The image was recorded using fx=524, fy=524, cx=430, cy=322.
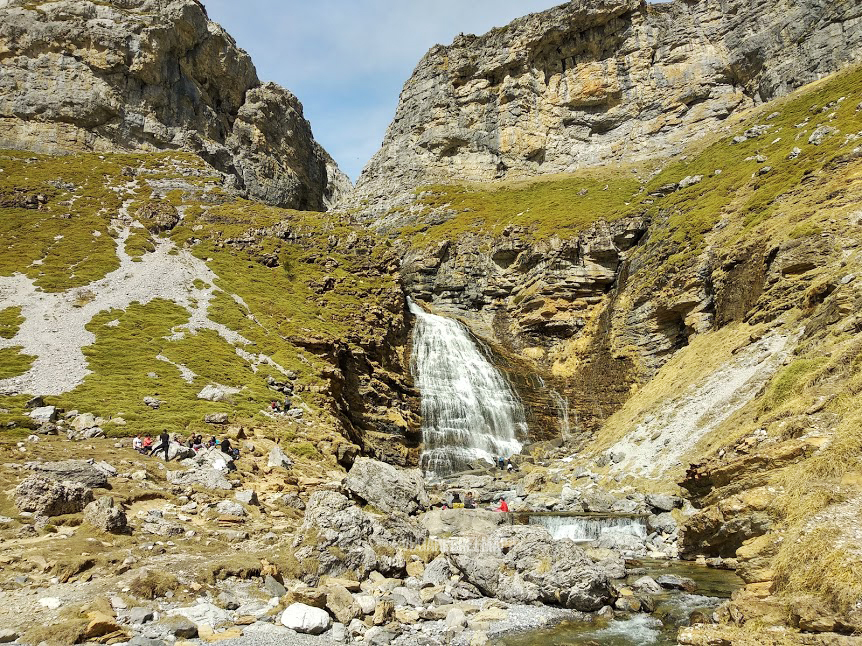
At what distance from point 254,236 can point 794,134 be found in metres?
66.0

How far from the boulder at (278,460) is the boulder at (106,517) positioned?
10.0 metres

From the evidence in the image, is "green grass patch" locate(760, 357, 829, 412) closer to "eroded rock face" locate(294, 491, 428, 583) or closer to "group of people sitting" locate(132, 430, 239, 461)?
"eroded rock face" locate(294, 491, 428, 583)

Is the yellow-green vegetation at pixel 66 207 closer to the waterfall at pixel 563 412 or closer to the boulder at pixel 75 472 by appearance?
the boulder at pixel 75 472

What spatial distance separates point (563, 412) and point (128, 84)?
285 feet

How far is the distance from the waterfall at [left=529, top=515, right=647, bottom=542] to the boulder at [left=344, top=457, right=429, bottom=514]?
6.85m

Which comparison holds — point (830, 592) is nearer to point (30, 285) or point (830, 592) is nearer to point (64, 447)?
point (64, 447)

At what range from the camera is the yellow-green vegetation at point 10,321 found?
119 feet

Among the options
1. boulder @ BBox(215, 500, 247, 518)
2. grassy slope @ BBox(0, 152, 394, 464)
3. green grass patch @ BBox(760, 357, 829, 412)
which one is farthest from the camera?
grassy slope @ BBox(0, 152, 394, 464)

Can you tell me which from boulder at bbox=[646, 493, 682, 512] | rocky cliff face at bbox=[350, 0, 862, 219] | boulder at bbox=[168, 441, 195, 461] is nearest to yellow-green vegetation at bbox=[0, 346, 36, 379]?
boulder at bbox=[168, 441, 195, 461]

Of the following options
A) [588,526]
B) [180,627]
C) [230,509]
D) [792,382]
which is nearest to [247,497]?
[230,509]

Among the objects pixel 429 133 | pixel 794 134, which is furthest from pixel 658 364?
pixel 429 133

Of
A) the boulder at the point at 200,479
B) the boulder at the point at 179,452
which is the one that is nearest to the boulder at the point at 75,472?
the boulder at the point at 200,479

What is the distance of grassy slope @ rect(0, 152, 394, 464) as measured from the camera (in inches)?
1224

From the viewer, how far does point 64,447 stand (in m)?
22.5
